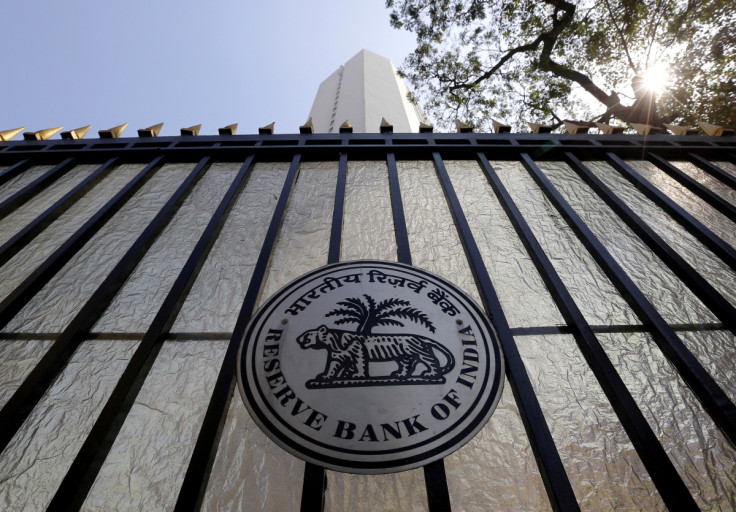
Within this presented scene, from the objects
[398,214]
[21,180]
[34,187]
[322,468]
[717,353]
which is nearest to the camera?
[322,468]

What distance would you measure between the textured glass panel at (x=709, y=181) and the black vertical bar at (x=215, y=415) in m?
3.75

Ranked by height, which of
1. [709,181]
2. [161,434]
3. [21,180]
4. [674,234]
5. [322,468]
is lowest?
[322,468]

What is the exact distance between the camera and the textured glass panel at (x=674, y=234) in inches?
88.6

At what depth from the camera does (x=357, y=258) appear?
2.28m

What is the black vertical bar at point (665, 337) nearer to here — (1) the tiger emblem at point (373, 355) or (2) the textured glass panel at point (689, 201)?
(2) the textured glass panel at point (689, 201)

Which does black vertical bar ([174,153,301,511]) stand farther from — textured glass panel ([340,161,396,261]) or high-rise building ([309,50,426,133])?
high-rise building ([309,50,426,133])

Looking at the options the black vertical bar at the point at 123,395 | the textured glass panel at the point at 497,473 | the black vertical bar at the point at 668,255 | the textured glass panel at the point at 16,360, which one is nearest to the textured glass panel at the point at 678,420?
the black vertical bar at the point at 668,255

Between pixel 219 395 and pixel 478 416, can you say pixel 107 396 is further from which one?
pixel 478 416

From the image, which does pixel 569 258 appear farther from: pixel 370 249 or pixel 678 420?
pixel 370 249

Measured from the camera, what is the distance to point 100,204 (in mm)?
2848

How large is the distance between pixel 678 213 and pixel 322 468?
297cm

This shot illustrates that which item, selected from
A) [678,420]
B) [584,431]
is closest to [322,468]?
[584,431]

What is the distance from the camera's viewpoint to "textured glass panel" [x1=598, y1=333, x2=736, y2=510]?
4.63 ft

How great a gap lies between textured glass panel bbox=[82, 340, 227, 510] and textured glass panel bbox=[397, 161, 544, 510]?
3.66ft
